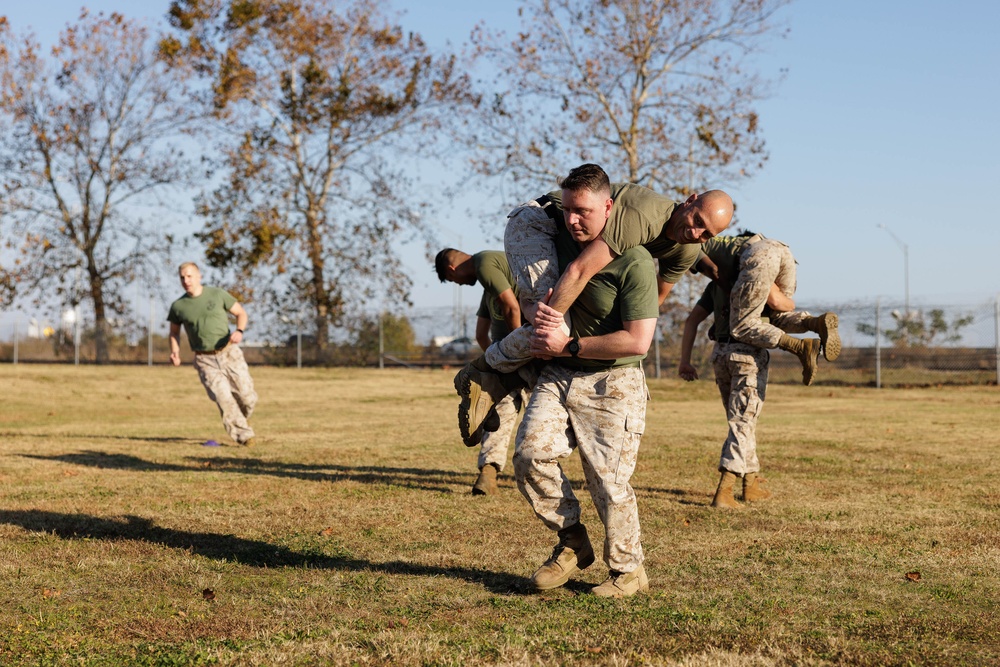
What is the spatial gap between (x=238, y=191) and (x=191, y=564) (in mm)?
30204

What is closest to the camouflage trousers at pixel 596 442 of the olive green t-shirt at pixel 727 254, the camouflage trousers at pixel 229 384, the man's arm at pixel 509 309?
the man's arm at pixel 509 309

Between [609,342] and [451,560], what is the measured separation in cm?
184

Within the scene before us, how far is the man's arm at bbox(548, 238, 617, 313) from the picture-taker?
4621 millimetres

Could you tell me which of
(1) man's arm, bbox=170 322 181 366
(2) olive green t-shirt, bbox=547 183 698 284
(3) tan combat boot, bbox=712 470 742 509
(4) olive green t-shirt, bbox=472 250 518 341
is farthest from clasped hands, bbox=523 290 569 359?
(1) man's arm, bbox=170 322 181 366

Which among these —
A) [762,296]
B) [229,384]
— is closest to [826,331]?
[762,296]

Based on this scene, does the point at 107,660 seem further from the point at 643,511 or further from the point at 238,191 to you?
the point at 238,191

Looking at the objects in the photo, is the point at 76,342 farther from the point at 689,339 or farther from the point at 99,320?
the point at 689,339

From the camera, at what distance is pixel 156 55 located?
36438mm

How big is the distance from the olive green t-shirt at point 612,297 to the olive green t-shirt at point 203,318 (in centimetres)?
745

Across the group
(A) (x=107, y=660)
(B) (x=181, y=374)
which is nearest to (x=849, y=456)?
(A) (x=107, y=660)

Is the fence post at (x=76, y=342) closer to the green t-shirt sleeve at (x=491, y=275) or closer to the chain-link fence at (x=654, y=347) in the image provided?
the chain-link fence at (x=654, y=347)

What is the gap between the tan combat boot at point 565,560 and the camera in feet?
16.4

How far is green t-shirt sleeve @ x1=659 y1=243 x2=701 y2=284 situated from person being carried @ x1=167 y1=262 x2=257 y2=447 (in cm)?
723

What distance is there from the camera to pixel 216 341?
1165 centimetres
